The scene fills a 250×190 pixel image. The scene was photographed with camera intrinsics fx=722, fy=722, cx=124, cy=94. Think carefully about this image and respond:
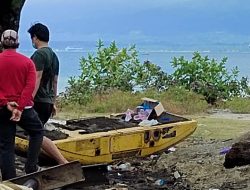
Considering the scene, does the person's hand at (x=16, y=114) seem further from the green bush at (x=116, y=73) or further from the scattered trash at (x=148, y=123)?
the green bush at (x=116, y=73)

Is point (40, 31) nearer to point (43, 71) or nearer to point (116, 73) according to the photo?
point (43, 71)

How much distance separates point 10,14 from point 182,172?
351cm

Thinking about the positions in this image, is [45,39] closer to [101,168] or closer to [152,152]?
[101,168]

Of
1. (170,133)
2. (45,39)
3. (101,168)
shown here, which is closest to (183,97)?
(170,133)

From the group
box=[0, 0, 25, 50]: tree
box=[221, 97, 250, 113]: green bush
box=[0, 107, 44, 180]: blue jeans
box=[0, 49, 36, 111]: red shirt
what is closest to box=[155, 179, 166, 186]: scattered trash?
box=[0, 107, 44, 180]: blue jeans

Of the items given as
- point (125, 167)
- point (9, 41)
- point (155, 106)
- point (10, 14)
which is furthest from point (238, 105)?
point (9, 41)

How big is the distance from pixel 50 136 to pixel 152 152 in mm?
1862

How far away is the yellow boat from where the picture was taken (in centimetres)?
1010

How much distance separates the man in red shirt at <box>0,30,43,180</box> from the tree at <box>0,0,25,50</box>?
293 centimetres

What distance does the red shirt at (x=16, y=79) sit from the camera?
7.88 m

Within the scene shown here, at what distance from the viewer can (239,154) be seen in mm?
10023

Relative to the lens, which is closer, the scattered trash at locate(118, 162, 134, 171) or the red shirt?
the red shirt

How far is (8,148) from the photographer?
8094mm

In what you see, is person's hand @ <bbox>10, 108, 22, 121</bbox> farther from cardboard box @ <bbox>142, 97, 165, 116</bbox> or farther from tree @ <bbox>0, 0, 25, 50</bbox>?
cardboard box @ <bbox>142, 97, 165, 116</bbox>
